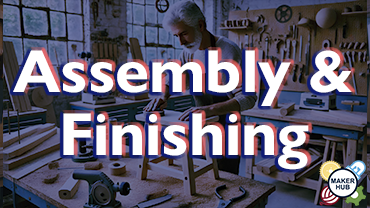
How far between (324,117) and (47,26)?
3.74 m

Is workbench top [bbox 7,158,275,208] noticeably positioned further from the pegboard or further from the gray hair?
the pegboard

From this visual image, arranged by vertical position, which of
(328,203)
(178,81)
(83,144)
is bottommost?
(328,203)

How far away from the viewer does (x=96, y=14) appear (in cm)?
415

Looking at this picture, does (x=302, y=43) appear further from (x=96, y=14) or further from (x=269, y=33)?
(x=96, y=14)

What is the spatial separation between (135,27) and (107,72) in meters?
1.10

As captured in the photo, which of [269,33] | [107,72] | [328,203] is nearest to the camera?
[328,203]

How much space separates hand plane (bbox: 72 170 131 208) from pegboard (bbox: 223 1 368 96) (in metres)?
4.18

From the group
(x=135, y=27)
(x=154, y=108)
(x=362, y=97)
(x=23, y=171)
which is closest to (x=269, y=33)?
(x=362, y=97)

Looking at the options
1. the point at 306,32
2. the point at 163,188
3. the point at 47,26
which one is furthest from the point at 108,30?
the point at 163,188

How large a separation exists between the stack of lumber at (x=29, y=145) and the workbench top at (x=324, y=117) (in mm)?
2023

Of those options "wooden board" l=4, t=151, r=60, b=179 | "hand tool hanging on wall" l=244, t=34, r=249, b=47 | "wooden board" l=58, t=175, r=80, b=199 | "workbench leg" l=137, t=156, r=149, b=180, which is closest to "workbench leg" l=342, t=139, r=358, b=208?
"workbench leg" l=137, t=156, r=149, b=180

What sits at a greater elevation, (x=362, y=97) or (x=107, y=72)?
(x=107, y=72)

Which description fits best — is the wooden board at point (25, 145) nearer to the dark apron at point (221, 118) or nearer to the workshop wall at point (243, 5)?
the dark apron at point (221, 118)

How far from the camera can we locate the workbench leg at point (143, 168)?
1.50 meters
